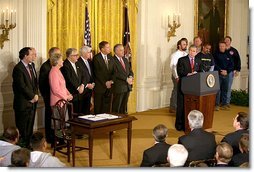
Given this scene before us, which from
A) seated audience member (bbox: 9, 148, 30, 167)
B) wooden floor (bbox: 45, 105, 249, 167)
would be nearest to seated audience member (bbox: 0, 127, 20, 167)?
seated audience member (bbox: 9, 148, 30, 167)

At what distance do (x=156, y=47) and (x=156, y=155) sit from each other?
21.0ft

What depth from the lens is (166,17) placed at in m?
11.6

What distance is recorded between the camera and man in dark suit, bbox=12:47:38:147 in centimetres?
754

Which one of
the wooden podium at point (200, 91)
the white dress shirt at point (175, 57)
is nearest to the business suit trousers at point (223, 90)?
the white dress shirt at point (175, 57)

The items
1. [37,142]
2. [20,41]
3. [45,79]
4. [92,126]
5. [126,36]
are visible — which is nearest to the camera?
[37,142]

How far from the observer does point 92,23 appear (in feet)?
33.2

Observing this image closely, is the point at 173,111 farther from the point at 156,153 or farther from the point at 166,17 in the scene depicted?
the point at 156,153

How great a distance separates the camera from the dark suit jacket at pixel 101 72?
9006 mm

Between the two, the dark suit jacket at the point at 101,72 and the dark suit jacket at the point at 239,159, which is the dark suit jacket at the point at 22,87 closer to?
the dark suit jacket at the point at 101,72

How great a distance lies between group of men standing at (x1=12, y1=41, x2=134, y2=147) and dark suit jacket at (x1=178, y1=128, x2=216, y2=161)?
289 cm

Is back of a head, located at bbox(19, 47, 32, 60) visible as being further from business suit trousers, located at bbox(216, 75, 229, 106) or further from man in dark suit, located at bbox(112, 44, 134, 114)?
business suit trousers, located at bbox(216, 75, 229, 106)

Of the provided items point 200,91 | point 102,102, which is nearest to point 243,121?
point 200,91

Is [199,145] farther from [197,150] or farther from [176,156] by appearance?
[176,156]

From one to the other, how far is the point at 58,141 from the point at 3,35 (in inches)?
73.9
